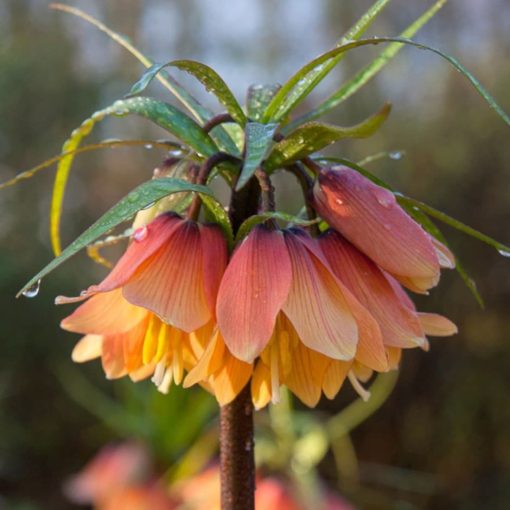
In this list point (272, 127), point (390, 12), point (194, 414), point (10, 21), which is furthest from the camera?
point (390, 12)

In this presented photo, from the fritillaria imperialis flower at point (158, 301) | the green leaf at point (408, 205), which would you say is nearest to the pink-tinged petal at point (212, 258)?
the fritillaria imperialis flower at point (158, 301)

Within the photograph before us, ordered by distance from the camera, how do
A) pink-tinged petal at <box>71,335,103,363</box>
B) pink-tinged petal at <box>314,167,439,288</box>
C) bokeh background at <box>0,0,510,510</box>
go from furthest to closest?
bokeh background at <box>0,0,510,510</box> < pink-tinged petal at <box>71,335,103,363</box> < pink-tinged petal at <box>314,167,439,288</box>

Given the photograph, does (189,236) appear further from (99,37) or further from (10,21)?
(99,37)

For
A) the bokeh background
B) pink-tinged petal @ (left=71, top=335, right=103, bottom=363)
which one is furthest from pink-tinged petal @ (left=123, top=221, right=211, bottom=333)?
the bokeh background

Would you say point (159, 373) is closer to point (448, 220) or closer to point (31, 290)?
point (31, 290)

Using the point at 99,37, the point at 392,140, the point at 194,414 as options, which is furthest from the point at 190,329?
the point at 99,37

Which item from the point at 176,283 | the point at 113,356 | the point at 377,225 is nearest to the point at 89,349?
the point at 113,356

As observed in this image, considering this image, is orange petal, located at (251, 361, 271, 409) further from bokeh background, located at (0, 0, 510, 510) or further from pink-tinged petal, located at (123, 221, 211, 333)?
bokeh background, located at (0, 0, 510, 510)
